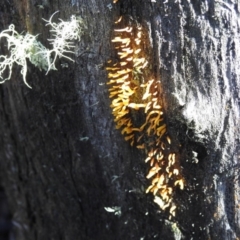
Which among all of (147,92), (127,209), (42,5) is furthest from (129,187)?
(42,5)

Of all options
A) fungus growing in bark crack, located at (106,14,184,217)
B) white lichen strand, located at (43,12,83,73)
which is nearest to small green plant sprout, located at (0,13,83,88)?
white lichen strand, located at (43,12,83,73)

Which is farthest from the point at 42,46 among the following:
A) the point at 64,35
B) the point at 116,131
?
the point at 116,131

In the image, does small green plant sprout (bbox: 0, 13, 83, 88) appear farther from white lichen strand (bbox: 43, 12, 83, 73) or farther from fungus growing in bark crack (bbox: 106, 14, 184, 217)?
fungus growing in bark crack (bbox: 106, 14, 184, 217)

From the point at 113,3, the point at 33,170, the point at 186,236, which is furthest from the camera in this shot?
the point at 33,170

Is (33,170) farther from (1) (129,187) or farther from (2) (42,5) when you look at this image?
(2) (42,5)

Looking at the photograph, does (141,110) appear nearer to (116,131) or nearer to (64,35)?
(116,131)

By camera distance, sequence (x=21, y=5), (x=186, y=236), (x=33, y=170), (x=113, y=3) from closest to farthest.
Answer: (x=113, y=3) → (x=21, y=5) → (x=186, y=236) → (x=33, y=170)

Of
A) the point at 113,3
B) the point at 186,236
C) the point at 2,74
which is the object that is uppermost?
the point at 113,3
